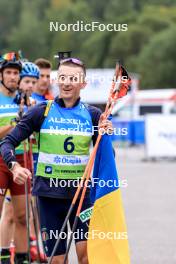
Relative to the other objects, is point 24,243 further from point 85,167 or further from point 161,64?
point 161,64

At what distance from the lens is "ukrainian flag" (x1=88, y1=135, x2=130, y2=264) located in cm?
617

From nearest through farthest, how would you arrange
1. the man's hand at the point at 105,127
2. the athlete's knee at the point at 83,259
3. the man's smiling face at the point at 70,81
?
the man's hand at the point at 105,127
the man's smiling face at the point at 70,81
the athlete's knee at the point at 83,259

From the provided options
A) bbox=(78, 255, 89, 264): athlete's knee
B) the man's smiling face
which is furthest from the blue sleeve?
bbox=(78, 255, 89, 264): athlete's knee

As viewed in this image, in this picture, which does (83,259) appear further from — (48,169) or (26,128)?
(26,128)

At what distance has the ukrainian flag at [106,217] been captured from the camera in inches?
243

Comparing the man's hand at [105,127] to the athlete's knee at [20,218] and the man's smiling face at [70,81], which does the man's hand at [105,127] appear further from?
the athlete's knee at [20,218]

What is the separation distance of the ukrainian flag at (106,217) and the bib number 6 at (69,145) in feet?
0.64

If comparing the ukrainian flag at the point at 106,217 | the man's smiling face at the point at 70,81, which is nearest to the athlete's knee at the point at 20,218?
the ukrainian flag at the point at 106,217

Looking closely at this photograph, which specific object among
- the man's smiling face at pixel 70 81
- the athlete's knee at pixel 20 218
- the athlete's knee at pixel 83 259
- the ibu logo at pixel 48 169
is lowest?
the athlete's knee at pixel 83 259

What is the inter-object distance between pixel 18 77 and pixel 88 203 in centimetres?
206

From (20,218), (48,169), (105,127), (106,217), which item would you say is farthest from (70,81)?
(20,218)

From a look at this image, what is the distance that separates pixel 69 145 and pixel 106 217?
0.58m

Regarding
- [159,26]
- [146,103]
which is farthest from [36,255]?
[159,26]

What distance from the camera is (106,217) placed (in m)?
6.25
